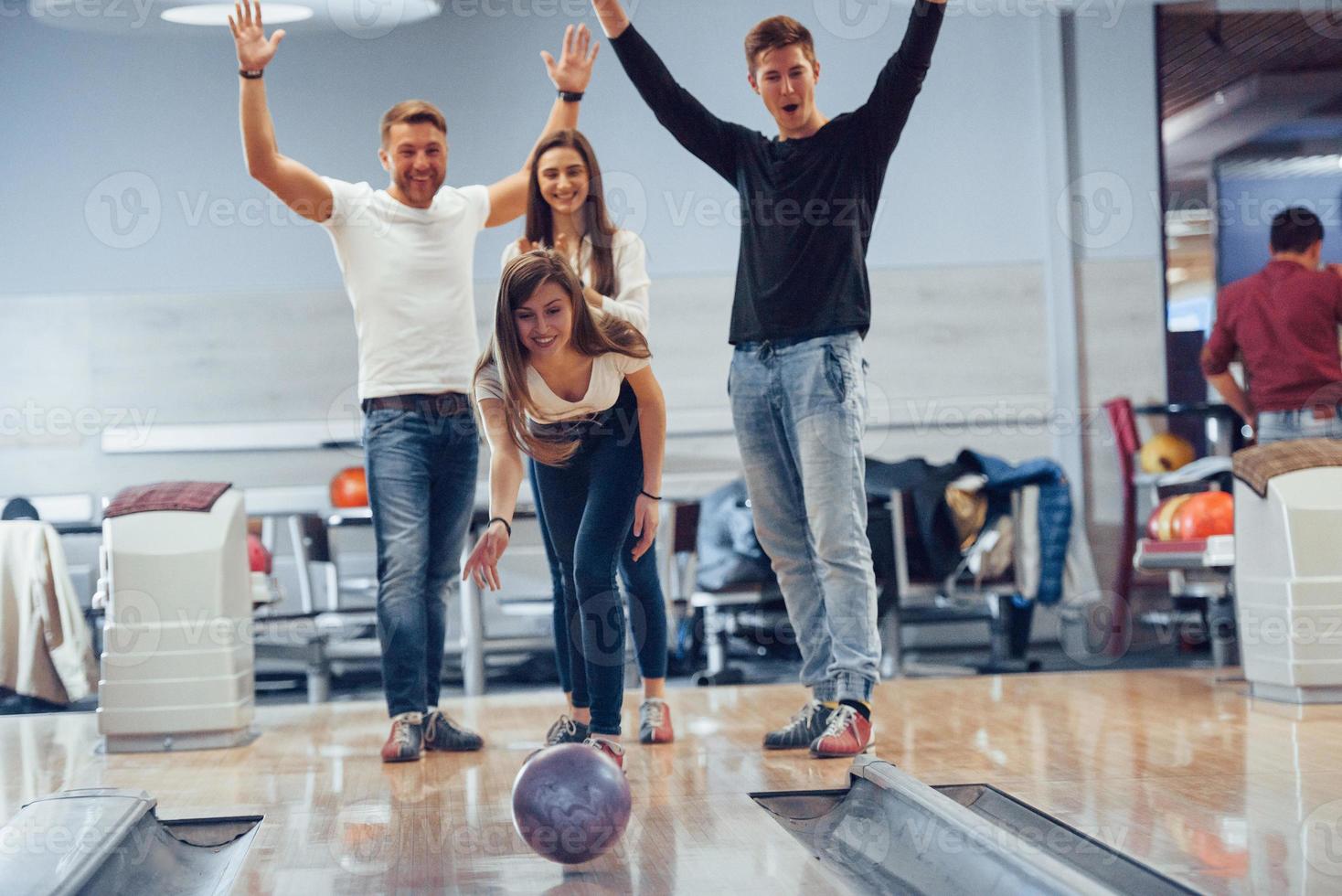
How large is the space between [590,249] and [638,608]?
81 centimetres

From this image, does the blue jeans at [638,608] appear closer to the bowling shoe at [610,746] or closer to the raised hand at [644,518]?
the raised hand at [644,518]

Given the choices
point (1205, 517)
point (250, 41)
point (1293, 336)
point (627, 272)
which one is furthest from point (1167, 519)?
point (250, 41)

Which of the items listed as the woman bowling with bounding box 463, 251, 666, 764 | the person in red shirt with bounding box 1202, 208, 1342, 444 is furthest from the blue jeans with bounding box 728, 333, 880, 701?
the person in red shirt with bounding box 1202, 208, 1342, 444

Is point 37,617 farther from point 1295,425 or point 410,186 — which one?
point 1295,425

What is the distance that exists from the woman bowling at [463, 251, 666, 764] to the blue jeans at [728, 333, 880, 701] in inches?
13.4

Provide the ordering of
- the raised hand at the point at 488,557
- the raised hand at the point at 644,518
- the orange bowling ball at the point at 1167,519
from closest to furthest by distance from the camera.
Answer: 1. the raised hand at the point at 488,557
2. the raised hand at the point at 644,518
3. the orange bowling ball at the point at 1167,519

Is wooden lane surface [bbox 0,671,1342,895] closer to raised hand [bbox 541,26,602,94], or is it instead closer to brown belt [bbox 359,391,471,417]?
brown belt [bbox 359,391,471,417]

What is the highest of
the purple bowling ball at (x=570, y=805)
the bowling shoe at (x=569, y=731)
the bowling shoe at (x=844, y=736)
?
the purple bowling ball at (x=570, y=805)

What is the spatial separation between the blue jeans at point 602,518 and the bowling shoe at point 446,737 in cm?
60

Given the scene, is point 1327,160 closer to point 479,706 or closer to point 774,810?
point 479,706

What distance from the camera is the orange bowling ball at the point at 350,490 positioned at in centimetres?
566

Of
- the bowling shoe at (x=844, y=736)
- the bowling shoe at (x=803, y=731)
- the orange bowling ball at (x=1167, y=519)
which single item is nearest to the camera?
the bowling shoe at (x=844, y=736)

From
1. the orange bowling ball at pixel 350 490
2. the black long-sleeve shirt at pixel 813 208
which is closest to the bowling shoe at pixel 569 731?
the black long-sleeve shirt at pixel 813 208

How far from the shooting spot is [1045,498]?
5176 millimetres
